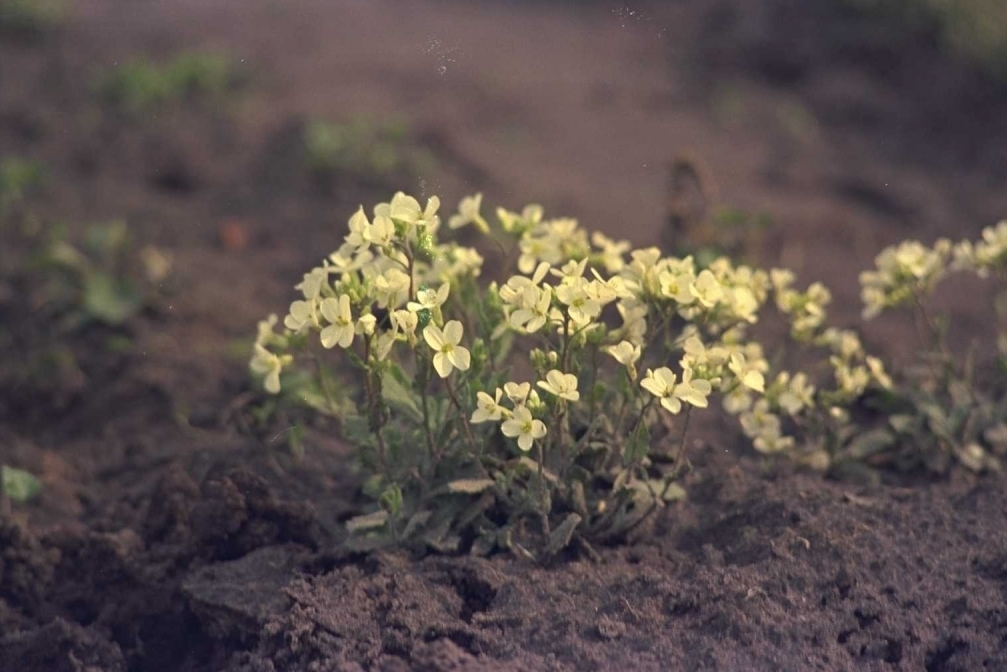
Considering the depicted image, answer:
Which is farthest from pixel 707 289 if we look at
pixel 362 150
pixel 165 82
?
pixel 165 82

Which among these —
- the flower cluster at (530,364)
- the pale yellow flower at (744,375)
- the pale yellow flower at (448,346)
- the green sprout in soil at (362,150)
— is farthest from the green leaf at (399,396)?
the green sprout in soil at (362,150)

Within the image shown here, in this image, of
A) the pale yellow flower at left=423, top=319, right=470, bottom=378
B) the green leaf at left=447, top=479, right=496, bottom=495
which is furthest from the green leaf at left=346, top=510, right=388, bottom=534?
the pale yellow flower at left=423, top=319, right=470, bottom=378

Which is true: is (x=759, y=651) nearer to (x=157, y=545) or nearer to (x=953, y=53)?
(x=157, y=545)

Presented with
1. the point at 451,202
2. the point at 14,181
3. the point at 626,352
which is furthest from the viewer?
the point at 451,202

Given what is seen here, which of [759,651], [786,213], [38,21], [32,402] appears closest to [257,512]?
[759,651]

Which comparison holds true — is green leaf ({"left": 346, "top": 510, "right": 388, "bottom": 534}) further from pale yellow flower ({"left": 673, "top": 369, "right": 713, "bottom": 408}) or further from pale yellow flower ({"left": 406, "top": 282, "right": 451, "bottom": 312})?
pale yellow flower ({"left": 673, "top": 369, "right": 713, "bottom": 408})

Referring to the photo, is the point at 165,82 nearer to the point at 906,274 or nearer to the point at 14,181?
the point at 14,181

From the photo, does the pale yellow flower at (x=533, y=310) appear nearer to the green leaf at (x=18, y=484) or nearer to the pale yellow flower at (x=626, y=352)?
the pale yellow flower at (x=626, y=352)
